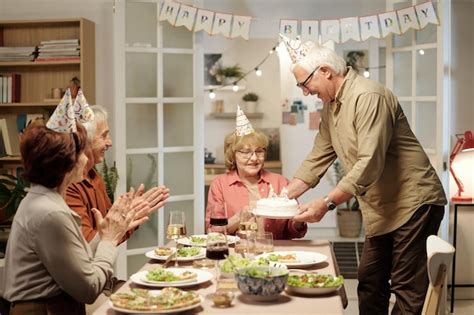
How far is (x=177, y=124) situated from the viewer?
16.4ft

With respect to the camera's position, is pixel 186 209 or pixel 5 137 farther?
pixel 5 137

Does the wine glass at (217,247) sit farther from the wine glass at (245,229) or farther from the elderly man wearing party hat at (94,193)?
the elderly man wearing party hat at (94,193)

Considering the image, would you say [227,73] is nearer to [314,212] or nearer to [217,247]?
[314,212]

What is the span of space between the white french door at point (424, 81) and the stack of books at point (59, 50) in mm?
2181

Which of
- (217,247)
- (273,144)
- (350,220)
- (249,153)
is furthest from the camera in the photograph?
→ (273,144)

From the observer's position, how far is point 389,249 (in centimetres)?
342

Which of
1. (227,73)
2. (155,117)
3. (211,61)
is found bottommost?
(155,117)

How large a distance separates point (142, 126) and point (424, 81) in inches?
75.8

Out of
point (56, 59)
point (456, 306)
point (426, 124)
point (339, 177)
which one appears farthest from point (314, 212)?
point (339, 177)

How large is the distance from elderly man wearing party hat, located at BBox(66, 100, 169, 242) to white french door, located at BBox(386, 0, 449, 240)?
2242 mm

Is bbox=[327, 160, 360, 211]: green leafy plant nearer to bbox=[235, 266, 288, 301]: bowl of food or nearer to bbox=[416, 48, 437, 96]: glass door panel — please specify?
bbox=[416, 48, 437, 96]: glass door panel

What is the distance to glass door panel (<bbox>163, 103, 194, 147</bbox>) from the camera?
4.97 metres

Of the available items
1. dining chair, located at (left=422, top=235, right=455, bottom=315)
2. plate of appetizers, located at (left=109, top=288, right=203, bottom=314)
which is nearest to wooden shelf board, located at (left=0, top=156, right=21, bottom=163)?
plate of appetizers, located at (left=109, top=288, right=203, bottom=314)

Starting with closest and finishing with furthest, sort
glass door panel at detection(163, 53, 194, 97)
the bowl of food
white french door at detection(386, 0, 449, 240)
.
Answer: the bowl of food < white french door at detection(386, 0, 449, 240) < glass door panel at detection(163, 53, 194, 97)
